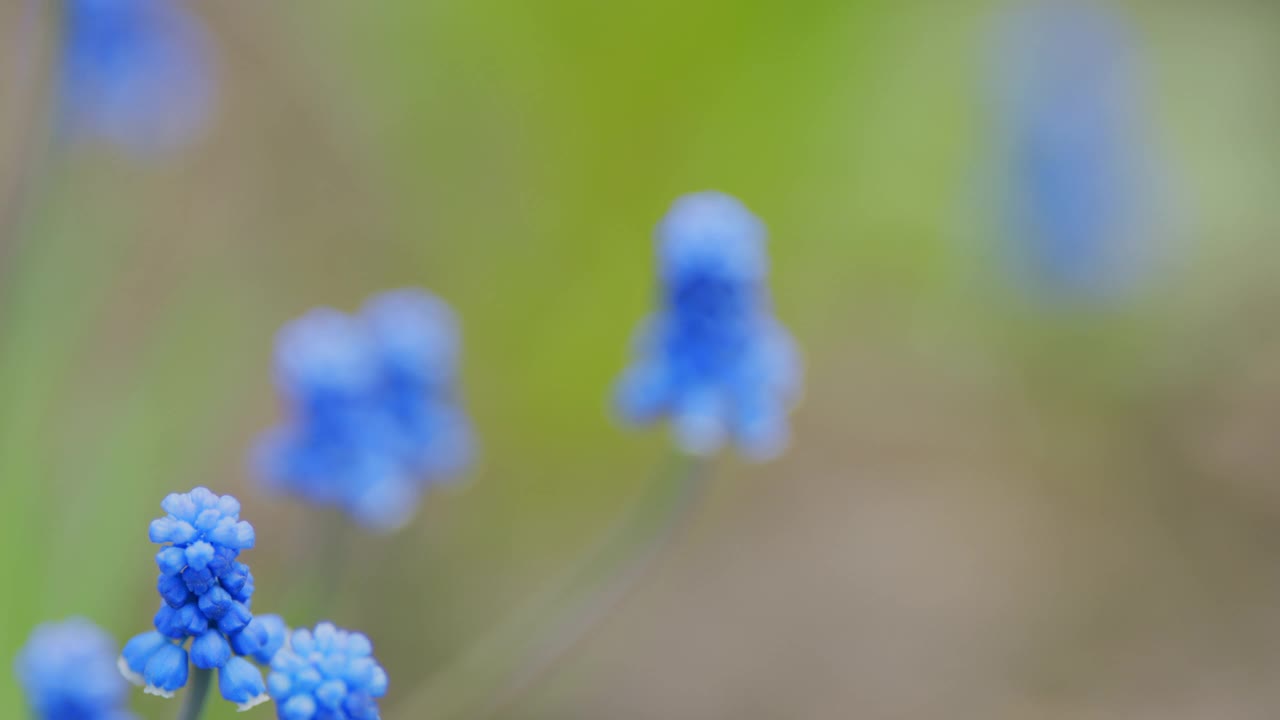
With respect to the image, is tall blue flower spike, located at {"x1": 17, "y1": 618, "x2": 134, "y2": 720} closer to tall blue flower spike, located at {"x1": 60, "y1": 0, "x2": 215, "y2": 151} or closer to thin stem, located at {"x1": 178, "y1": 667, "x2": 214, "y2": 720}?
thin stem, located at {"x1": 178, "y1": 667, "x2": 214, "y2": 720}

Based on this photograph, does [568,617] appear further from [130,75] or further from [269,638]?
[130,75]

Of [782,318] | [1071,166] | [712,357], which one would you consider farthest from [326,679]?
[1071,166]

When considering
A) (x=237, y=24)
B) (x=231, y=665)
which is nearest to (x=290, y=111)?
(x=237, y=24)

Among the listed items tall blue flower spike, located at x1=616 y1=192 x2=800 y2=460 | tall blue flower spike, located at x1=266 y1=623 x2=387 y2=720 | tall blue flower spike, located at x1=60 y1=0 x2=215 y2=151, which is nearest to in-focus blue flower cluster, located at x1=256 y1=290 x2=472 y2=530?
tall blue flower spike, located at x1=616 y1=192 x2=800 y2=460

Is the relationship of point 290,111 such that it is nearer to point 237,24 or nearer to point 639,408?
point 237,24

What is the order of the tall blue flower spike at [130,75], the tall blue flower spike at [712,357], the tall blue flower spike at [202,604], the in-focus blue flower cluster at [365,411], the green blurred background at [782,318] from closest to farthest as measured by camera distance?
the tall blue flower spike at [202,604], the tall blue flower spike at [712,357], the in-focus blue flower cluster at [365,411], the tall blue flower spike at [130,75], the green blurred background at [782,318]

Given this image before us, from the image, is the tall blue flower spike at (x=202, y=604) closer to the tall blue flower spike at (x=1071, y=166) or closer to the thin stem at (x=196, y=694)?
the thin stem at (x=196, y=694)

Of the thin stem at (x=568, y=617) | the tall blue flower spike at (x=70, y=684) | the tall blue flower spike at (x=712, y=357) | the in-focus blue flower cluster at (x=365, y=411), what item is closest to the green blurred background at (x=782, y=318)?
the thin stem at (x=568, y=617)
